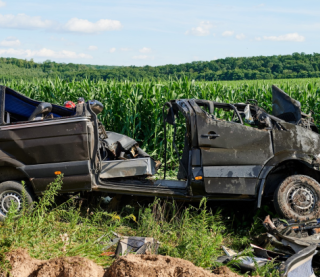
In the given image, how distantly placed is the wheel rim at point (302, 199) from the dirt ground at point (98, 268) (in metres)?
2.64

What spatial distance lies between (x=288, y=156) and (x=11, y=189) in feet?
14.4

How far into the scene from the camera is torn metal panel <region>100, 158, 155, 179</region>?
6566mm

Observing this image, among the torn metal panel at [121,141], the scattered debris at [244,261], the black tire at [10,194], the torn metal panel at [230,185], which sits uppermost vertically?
the torn metal panel at [121,141]

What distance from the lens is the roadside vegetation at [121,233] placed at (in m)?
4.21

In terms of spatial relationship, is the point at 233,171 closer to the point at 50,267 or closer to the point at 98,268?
the point at 98,268

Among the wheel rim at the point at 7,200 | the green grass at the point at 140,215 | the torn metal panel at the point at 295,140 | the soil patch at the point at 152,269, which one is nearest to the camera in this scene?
the soil patch at the point at 152,269

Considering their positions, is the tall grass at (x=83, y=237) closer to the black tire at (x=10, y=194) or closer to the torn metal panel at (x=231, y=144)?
the black tire at (x=10, y=194)

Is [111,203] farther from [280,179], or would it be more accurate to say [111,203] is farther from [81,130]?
[280,179]

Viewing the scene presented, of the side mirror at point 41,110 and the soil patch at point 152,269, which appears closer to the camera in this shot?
the soil patch at point 152,269

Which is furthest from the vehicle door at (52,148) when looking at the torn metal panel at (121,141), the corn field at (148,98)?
the corn field at (148,98)

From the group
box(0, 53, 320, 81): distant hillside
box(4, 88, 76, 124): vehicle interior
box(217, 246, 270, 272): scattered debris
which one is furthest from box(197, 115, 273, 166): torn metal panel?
box(0, 53, 320, 81): distant hillside

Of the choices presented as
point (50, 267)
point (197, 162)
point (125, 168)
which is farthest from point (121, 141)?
point (50, 267)

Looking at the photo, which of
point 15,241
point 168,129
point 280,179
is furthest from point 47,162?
point 168,129

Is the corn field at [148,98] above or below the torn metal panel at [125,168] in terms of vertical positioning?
above
